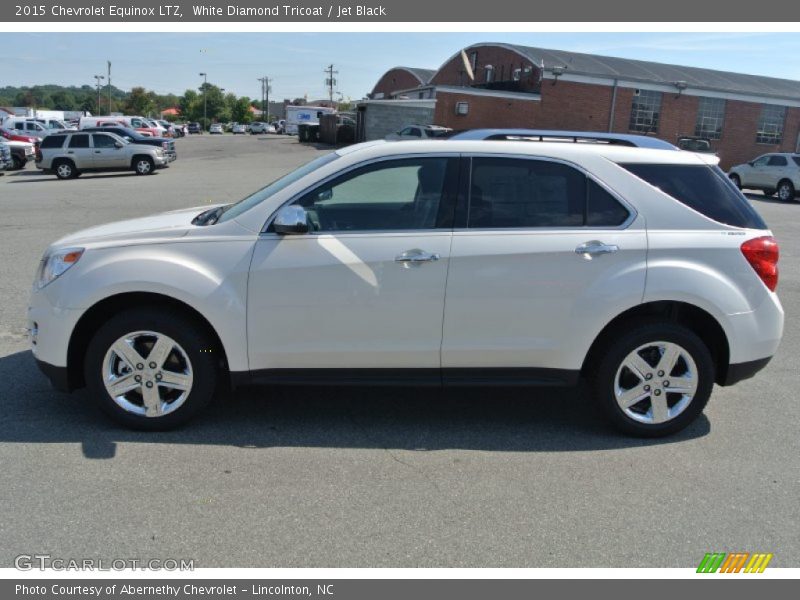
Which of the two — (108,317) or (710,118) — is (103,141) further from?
(710,118)

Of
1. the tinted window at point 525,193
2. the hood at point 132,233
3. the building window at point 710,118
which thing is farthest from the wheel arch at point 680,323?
the building window at point 710,118

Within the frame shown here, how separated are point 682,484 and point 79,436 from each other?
11.7 feet

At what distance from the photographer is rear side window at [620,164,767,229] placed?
4203 millimetres

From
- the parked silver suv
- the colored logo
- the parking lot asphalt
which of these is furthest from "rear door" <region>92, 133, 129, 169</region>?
the colored logo

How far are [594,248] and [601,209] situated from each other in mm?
291

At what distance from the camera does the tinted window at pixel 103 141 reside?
982 inches

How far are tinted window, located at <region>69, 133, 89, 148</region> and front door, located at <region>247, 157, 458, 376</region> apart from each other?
78.8 feet

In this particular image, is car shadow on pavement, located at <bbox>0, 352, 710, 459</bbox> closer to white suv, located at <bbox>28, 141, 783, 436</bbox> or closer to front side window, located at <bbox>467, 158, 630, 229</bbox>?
white suv, located at <bbox>28, 141, 783, 436</bbox>

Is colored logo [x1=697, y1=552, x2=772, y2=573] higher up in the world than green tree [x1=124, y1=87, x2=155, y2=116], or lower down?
lower down

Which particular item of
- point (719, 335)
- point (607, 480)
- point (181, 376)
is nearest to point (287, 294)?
point (181, 376)

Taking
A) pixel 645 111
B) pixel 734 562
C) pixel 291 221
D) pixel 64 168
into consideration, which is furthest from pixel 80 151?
pixel 645 111

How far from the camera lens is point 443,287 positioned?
13.1 feet

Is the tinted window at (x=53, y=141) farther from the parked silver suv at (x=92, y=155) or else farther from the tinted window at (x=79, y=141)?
the tinted window at (x=79, y=141)

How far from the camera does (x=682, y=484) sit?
373 cm
